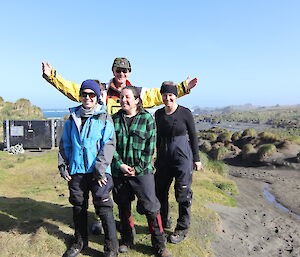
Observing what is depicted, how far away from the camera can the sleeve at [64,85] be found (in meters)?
3.99

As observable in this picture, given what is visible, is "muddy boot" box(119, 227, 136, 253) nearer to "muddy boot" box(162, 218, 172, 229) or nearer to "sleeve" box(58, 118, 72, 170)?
"muddy boot" box(162, 218, 172, 229)

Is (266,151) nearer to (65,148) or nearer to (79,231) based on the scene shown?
(79,231)

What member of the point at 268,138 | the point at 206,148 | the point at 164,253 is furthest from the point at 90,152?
the point at 268,138

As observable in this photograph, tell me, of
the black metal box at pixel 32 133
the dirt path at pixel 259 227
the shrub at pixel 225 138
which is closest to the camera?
the dirt path at pixel 259 227

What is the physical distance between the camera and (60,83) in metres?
4.08

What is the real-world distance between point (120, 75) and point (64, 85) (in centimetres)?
85

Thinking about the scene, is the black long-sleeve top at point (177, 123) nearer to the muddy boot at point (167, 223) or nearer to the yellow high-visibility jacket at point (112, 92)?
the yellow high-visibility jacket at point (112, 92)

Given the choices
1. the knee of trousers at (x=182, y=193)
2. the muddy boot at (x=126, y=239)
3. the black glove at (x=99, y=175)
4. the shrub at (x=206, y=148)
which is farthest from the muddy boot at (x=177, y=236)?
the shrub at (x=206, y=148)

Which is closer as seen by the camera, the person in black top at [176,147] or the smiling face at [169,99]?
the smiling face at [169,99]

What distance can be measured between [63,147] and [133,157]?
951 mm

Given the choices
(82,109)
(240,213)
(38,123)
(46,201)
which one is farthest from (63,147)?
(38,123)

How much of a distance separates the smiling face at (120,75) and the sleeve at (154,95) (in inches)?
13.0

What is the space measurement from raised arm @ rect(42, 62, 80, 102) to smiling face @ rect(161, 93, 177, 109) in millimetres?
1332

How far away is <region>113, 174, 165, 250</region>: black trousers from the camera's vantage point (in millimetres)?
3746
